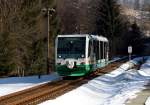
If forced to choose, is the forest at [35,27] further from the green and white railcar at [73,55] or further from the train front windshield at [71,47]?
Answer: the green and white railcar at [73,55]

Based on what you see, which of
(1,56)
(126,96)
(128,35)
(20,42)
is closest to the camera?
(126,96)

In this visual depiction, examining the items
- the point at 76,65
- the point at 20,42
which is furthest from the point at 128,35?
the point at 76,65

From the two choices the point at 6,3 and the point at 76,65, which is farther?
the point at 6,3

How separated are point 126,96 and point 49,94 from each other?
4586 mm

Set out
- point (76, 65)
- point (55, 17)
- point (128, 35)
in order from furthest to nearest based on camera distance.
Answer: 1. point (128, 35)
2. point (55, 17)
3. point (76, 65)

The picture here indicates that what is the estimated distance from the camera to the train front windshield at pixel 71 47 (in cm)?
3318

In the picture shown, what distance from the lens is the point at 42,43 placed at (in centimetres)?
6394

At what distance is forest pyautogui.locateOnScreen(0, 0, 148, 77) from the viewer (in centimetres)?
4888

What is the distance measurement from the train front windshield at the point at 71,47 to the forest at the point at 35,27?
48.2ft

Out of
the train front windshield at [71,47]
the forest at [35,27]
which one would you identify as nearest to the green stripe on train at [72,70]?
the train front windshield at [71,47]

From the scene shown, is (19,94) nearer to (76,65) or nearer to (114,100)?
(114,100)

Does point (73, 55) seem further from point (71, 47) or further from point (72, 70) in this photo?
point (72, 70)

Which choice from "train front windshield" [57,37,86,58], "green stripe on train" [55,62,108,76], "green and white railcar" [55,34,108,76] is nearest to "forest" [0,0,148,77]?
"train front windshield" [57,37,86,58]

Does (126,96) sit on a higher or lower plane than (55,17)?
lower
